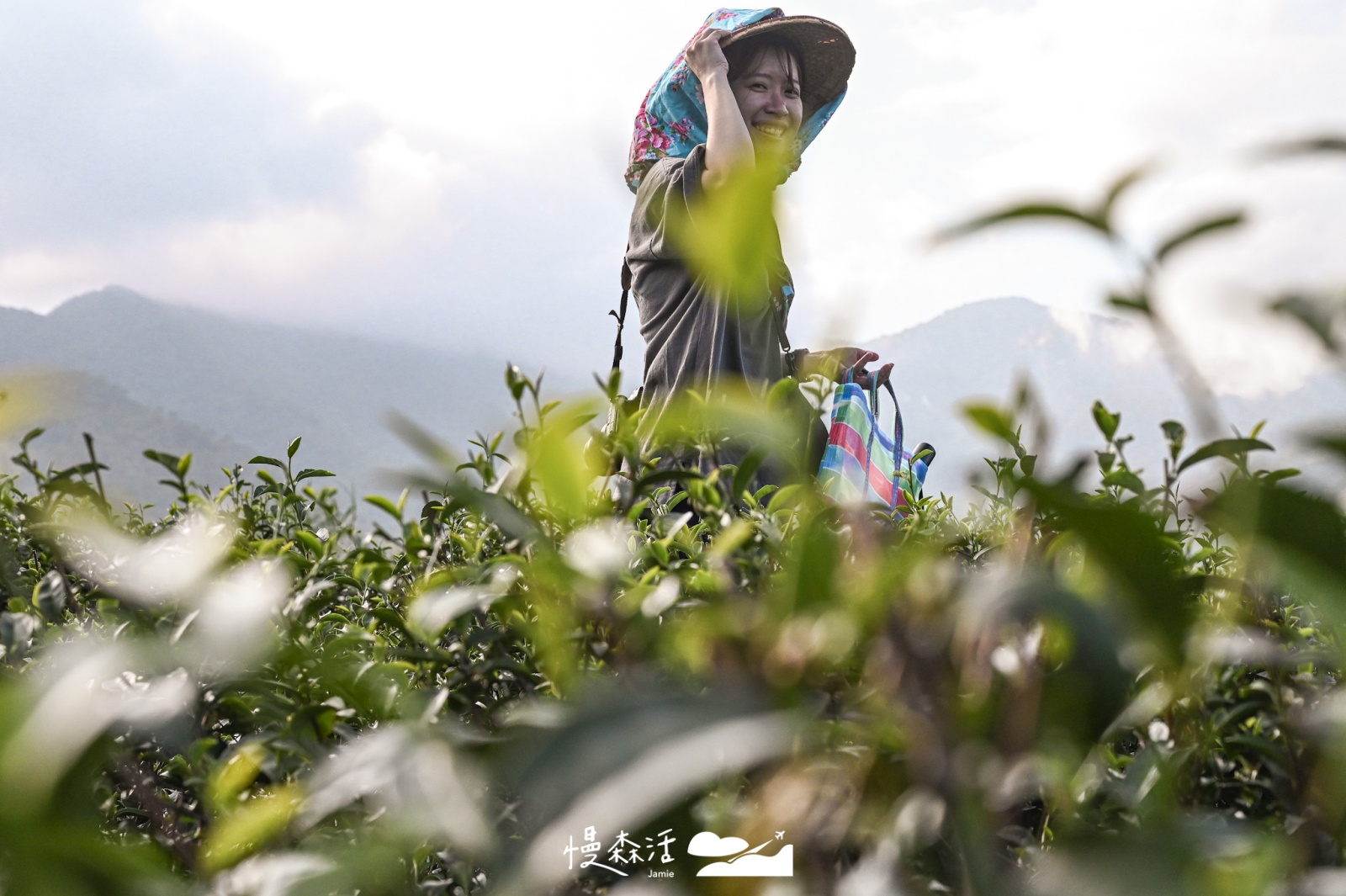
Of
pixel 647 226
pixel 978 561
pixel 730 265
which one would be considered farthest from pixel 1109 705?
pixel 647 226

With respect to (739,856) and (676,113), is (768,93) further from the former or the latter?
(739,856)

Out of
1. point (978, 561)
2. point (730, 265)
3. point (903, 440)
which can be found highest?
point (730, 265)

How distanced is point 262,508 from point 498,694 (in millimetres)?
811

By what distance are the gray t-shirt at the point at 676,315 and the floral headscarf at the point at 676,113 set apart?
38cm

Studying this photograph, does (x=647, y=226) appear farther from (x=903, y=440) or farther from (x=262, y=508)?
(x=262, y=508)

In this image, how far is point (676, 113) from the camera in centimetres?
334

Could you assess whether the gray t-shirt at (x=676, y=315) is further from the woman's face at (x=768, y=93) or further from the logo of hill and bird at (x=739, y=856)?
the logo of hill and bird at (x=739, y=856)

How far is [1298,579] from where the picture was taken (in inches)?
14.4

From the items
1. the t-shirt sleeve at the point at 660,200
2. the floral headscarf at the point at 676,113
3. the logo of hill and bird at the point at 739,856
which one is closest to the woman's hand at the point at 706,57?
the floral headscarf at the point at 676,113

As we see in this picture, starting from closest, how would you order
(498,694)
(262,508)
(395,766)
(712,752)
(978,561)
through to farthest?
(712,752) → (395,766) → (498,694) → (978,561) → (262,508)

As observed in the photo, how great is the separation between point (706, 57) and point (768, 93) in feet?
1.01

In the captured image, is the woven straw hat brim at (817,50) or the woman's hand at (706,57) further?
the woven straw hat brim at (817,50)

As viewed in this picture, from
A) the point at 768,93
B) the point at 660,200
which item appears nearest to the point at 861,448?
the point at 660,200

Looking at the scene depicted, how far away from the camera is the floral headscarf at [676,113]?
129 inches
